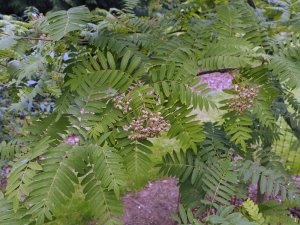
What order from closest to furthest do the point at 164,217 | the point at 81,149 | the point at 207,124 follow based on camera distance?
1. the point at 81,149
2. the point at 207,124
3. the point at 164,217

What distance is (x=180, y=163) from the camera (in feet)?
5.41

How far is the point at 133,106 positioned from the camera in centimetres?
124

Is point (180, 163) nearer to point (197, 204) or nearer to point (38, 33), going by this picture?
point (197, 204)

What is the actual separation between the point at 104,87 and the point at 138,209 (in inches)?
78.0

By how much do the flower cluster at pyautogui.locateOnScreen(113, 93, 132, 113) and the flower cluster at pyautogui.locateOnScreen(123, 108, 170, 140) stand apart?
0.07 m

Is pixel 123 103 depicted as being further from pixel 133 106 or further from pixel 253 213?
pixel 253 213

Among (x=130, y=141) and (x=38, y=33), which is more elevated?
(x=38, y=33)

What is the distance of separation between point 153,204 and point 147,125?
6.97 ft

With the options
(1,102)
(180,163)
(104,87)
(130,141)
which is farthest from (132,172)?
(1,102)

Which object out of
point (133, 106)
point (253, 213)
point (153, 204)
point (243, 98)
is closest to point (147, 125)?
point (133, 106)

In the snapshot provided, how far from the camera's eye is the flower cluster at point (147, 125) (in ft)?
3.88

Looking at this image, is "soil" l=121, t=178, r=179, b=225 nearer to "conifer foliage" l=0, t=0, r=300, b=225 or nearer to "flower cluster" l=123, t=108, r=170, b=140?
"conifer foliage" l=0, t=0, r=300, b=225

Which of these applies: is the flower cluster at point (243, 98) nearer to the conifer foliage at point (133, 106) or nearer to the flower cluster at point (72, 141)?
the conifer foliage at point (133, 106)

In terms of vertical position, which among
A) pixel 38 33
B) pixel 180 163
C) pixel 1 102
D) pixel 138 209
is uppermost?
pixel 38 33
